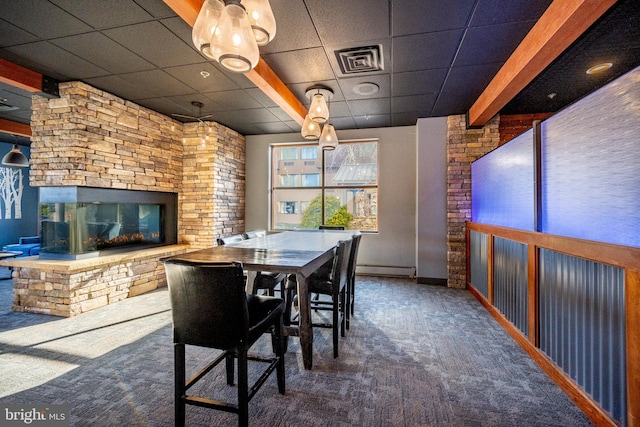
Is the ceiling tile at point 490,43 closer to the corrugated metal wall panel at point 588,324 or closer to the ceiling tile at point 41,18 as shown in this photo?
the corrugated metal wall panel at point 588,324

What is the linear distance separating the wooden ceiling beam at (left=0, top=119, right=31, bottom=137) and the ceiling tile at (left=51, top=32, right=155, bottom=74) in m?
3.08

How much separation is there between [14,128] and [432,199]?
671cm

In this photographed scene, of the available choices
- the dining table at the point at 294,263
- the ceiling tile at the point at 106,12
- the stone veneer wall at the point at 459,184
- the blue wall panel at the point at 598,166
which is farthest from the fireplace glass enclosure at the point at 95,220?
the blue wall panel at the point at 598,166

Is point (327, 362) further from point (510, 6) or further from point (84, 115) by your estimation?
point (84, 115)

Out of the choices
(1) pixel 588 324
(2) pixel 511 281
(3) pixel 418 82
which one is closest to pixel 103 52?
(3) pixel 418 82

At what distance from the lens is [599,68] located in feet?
9.71

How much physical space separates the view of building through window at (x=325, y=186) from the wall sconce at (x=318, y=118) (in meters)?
1.84

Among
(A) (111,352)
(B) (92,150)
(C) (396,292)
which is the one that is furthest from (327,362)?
(B) (92,150)

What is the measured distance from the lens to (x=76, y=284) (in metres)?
3.16

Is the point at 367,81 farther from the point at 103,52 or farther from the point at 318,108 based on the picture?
the point at 103,52

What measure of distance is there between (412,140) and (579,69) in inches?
89.7

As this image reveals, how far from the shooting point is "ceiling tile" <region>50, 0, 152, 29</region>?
2021mm

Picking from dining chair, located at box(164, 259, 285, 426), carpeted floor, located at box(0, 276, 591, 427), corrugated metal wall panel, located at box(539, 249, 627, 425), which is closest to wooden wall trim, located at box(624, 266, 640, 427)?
corrugated metal wall panel, located at box(539, 249, 627, 425)

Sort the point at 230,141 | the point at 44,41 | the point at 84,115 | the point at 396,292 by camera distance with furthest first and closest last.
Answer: the point at 230,141, the point at 396,292, the point at 84,115, the point at 44,41
